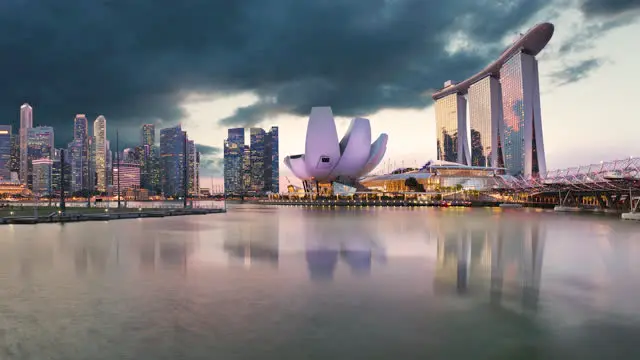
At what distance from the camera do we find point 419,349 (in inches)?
197

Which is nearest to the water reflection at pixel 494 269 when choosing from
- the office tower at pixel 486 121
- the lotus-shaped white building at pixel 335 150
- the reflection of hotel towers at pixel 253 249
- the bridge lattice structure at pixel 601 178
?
the reflection of hotel towers at pixel 253 249

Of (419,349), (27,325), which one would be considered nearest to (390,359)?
(419,349)

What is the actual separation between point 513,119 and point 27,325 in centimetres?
10914

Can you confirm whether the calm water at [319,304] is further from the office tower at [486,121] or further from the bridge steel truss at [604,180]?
the office tower at [486,121]

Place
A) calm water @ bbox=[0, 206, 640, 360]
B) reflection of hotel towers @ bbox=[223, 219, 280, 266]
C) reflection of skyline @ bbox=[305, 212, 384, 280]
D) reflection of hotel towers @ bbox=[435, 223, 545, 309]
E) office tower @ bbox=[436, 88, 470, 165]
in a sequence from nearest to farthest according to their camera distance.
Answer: calm water @ bbox=[0, 206, 640, 360] < reflection of hotel towers @ bbox=[435, 223, 545, 309] < reflection of skyline @ bbox=[305, 212, 384, 280] < reflection of hotel towers @ bbox=[223, 219, 280, 266] < office tower @ bbox=[436, 88, 470, 165]

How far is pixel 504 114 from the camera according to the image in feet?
360

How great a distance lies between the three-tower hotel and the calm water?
235 feet

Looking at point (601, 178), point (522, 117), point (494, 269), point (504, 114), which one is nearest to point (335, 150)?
point (522, 117)

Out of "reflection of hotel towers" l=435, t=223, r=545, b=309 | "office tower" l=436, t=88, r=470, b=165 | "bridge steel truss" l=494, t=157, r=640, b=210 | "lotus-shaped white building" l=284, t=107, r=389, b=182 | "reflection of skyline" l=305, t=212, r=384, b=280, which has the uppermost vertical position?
"office tower" l=436, t=88, r=470, b=165

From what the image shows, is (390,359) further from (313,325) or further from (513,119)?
(513,119)

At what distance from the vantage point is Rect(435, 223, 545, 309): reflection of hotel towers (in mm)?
8094

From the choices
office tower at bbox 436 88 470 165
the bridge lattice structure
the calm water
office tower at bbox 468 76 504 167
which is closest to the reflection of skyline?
the calm water

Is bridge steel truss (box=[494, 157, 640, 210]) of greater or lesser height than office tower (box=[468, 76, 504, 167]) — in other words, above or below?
below

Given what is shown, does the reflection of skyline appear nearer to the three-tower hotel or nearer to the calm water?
the calm water
